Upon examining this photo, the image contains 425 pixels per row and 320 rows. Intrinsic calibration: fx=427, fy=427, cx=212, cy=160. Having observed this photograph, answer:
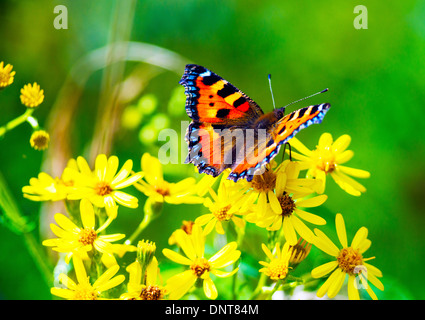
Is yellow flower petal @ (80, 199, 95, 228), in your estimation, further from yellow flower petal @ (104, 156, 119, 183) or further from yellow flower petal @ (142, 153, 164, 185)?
yellow flower petal @ (142, 153, 164, 185)

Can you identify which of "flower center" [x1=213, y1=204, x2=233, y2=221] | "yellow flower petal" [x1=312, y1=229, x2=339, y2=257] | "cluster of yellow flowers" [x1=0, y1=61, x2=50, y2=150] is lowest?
"yellow flower petal" [x1=312, y1=229, x2=339, y2=257]

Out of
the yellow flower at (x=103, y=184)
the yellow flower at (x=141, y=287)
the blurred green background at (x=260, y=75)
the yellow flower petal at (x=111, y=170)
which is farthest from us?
the blurred green background at (x=260, y=75)

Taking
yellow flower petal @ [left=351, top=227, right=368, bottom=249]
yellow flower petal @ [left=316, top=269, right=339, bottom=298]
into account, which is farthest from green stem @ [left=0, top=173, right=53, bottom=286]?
yellow flower petal @ [left=351, top=227, right=368, bottom=249]

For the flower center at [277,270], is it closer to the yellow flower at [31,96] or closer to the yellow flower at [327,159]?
the yellow flower at [327,159]

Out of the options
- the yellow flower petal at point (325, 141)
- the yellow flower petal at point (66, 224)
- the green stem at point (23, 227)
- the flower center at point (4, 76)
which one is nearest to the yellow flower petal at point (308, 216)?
the yellow flower petal at point (325, 141)
